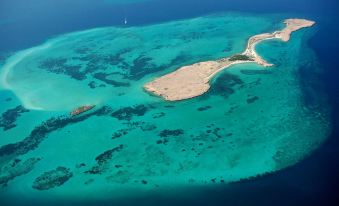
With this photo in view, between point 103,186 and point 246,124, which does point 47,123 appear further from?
point 246,124

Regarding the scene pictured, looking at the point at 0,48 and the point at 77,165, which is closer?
the point at 77,165

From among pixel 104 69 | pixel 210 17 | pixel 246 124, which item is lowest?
pixel 246 124

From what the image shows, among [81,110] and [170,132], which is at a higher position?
[81,110]

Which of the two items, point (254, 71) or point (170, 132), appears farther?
point (254, 71)

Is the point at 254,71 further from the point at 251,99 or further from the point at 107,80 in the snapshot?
the point at 107,80

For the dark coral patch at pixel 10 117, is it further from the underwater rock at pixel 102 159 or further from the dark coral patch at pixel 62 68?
the underwater rock at pixel 102 159

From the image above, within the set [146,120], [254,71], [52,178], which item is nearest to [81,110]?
[146,120]

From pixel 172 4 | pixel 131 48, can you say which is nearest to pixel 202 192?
pixel 131 48
